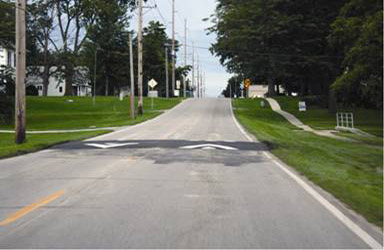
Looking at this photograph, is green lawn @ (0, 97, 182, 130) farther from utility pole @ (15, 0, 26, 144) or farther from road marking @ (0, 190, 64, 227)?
road marking @ (0, 190, 64, 227)

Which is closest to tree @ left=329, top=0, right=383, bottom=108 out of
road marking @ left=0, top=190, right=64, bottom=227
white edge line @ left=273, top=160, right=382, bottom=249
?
white edge line @ left=273, top=160, right=382, bottom=249

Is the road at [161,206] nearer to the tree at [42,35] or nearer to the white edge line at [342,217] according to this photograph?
the white edge line at [342,217]

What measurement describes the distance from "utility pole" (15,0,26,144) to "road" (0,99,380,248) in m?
7.04

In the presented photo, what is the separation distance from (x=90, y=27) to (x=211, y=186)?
231 ft

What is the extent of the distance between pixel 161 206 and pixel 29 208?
2069 millimetres

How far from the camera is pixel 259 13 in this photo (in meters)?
43.7

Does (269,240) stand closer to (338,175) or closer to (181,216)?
(181,216)

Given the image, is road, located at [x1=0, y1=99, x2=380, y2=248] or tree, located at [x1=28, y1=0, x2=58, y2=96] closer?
road, located at [x1=0, y1=99, x2=380, y2=248]

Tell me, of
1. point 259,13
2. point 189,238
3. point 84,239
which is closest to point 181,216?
point 189,238

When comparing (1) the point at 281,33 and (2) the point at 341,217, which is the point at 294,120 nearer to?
(1) the point at 281,33

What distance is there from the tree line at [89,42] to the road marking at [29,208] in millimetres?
36037

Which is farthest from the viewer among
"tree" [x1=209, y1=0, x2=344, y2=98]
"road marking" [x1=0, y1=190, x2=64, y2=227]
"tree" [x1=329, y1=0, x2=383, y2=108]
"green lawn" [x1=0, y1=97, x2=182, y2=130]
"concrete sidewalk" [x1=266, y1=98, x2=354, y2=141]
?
"green lawn" [x1=0, y1=97, x2=182, y2=130]

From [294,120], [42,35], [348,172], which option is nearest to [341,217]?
[348,172]

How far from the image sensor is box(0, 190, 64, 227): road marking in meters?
7.86
